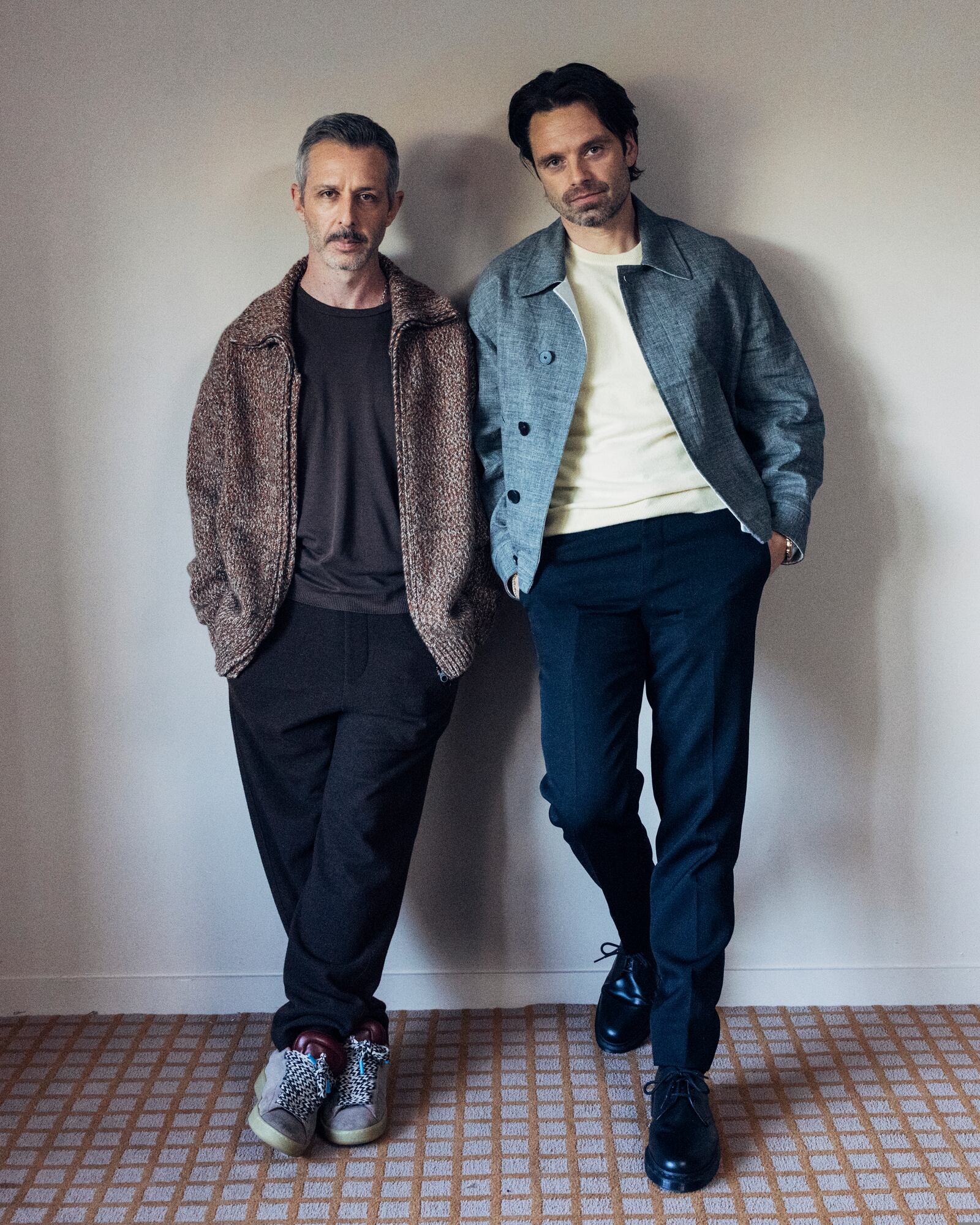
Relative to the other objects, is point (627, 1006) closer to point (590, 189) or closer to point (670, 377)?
point (670, 377)

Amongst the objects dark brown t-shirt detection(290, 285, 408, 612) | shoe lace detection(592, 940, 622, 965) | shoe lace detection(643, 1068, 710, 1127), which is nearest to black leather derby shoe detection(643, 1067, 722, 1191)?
shoe lace detection(643, 1068, 710, 1127)

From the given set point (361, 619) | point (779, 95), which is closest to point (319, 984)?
point (361, 619)

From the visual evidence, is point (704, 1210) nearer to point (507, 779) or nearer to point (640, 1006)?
point (640, 1006)

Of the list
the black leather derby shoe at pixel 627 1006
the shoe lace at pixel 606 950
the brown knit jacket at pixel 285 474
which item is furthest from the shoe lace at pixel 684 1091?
the brown knit jacket at pixel 285 474

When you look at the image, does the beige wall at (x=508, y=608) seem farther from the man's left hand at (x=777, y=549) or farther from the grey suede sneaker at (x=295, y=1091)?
the grey suede sneaker at (x=295, y=1091)

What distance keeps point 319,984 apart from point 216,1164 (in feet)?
0.99

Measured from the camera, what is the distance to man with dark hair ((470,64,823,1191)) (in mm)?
1729

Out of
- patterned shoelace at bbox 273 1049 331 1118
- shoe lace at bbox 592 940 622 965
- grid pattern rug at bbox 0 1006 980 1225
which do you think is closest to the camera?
grid pattern rug at bbox 0 1006 980 1225

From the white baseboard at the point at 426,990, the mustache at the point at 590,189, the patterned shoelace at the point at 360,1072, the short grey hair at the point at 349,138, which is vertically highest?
the short grey hair at the point at 349,138

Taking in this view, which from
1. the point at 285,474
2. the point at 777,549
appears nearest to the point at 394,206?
the point at 285,474

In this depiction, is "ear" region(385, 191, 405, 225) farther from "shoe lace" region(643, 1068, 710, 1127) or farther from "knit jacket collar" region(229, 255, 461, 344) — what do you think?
"shoe lace" region(643, 1068, 710, 1127)

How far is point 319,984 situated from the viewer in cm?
182

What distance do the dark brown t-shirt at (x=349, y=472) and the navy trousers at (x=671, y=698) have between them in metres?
0.26

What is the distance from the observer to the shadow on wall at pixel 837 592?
6.35ft
